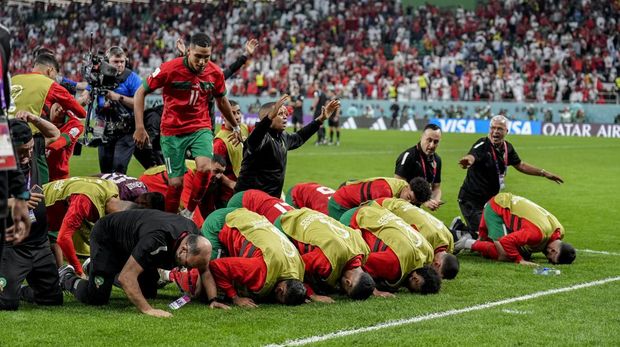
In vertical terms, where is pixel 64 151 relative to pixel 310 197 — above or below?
above

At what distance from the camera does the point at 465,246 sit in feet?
35.5

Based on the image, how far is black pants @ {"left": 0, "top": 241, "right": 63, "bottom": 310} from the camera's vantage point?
7.33m

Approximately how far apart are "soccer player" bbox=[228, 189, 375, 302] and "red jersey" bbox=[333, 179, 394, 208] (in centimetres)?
161

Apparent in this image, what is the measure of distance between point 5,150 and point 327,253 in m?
3.42

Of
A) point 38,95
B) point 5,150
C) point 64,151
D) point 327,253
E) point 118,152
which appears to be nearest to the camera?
point 5,150

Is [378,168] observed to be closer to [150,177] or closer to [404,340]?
[150,177]

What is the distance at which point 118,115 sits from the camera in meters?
12.1

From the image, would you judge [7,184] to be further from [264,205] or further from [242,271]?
[264,205]

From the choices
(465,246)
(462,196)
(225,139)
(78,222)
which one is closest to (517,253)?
(465,246)

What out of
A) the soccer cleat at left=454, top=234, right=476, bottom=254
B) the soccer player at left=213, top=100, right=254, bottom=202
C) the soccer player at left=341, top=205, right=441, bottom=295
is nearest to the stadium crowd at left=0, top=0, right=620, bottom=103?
the soccer cleat at left=454, top=234, right=476, bottom=254

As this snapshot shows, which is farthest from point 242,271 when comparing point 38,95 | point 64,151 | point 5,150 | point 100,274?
point 64,151

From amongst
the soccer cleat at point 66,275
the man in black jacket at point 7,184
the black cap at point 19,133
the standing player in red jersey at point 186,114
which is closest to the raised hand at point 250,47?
the standing player in red jersey at point 186,114

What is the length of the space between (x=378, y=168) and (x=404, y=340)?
50.2 feet

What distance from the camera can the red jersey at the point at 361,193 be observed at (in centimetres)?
973
